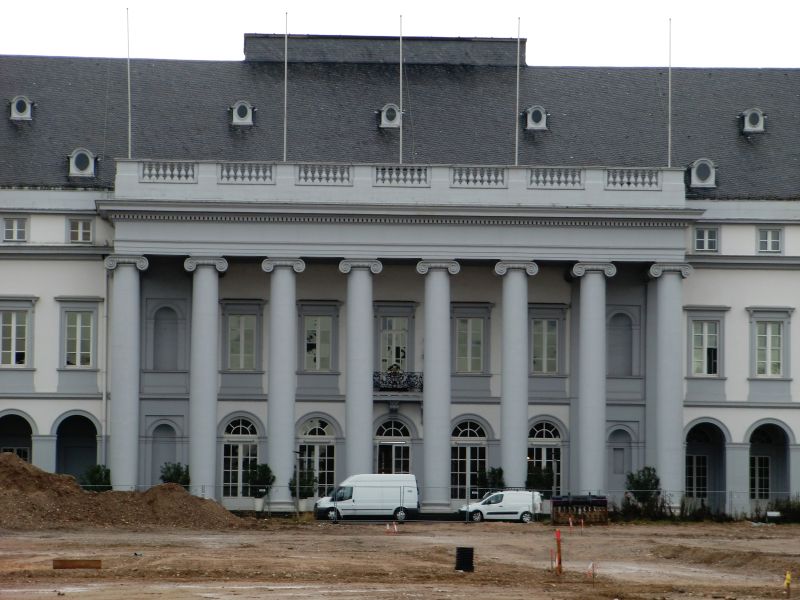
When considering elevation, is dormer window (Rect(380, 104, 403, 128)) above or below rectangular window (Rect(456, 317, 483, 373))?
above

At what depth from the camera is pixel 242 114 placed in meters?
74.9

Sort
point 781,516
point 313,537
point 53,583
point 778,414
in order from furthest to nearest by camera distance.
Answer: point 778,414
point 781,516
point 313,537
point 53,583

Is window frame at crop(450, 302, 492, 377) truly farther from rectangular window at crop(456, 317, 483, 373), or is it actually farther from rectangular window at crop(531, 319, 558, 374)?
rectangular window at crop(531, 319, 558, 374)

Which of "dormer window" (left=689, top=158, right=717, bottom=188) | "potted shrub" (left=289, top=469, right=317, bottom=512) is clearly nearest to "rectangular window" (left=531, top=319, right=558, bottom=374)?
"dormer window" (left=689, top=158, right=717, bottom=188)

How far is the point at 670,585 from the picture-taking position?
148 ft

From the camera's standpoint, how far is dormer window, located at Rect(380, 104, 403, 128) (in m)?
74.9

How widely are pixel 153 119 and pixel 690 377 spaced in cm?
2143

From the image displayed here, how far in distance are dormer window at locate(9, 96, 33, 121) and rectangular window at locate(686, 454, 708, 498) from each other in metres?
26.8

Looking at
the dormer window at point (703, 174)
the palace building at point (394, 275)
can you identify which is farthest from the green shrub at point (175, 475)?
the dormer window at point (703, 174)

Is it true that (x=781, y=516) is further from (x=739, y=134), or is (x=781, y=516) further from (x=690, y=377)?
(x=739, y=134)

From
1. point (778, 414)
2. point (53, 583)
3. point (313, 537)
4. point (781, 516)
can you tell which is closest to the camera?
point (53, 583)

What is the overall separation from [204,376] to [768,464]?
2064cm

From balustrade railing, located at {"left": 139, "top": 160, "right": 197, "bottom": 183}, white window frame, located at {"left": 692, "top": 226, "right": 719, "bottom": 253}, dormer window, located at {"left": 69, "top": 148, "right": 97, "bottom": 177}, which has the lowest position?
white window frame, located at {"left": 692, "top": 226, "right": 719, "bottom": 253}

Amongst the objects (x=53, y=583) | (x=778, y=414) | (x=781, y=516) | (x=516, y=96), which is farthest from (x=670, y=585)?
(x=516, y=96)
